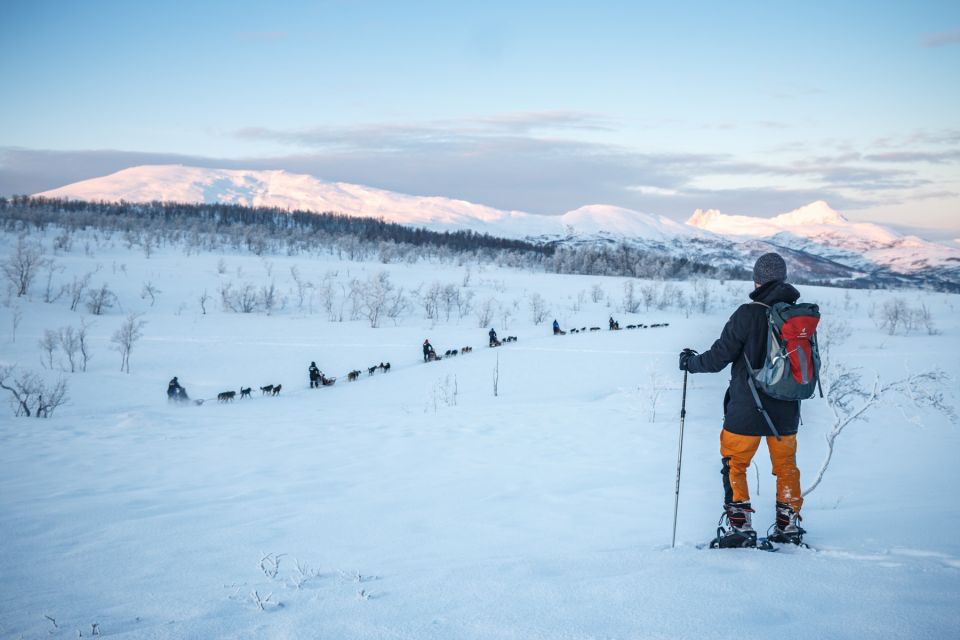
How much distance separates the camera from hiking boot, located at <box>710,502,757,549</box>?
376 centimetres

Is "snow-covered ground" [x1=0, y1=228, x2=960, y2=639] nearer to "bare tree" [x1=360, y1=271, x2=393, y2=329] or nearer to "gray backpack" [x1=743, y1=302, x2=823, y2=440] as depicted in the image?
"gray backpack" [x1=743, y1=302, x2=823, y2=440]

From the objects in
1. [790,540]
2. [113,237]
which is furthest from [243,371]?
[113,237]

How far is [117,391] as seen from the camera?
19.6 metres

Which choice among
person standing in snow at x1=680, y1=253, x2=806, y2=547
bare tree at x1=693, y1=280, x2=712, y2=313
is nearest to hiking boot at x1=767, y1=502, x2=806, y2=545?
person standing in snow at x1=680, y1=253, x2=806, y2=547

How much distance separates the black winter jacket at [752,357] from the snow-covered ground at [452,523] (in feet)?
3.02

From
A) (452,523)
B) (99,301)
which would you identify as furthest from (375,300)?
(452,523)

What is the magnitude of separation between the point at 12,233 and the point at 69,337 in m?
65.8

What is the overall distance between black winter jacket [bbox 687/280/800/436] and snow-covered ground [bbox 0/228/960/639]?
92 cm

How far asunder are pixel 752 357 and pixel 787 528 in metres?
1.37

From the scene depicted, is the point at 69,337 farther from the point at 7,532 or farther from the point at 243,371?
the point at 7,532

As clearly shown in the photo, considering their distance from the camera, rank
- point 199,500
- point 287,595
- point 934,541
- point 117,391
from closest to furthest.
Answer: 1. point 287,595
2. point 934,541
3. point 199,500
4. point 117,391

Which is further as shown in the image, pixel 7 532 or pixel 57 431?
pixel 57 431

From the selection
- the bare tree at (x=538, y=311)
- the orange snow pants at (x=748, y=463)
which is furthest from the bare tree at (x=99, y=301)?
the orange snow pants at (x=748, y=463)

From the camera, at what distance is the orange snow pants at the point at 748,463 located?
3.79m
